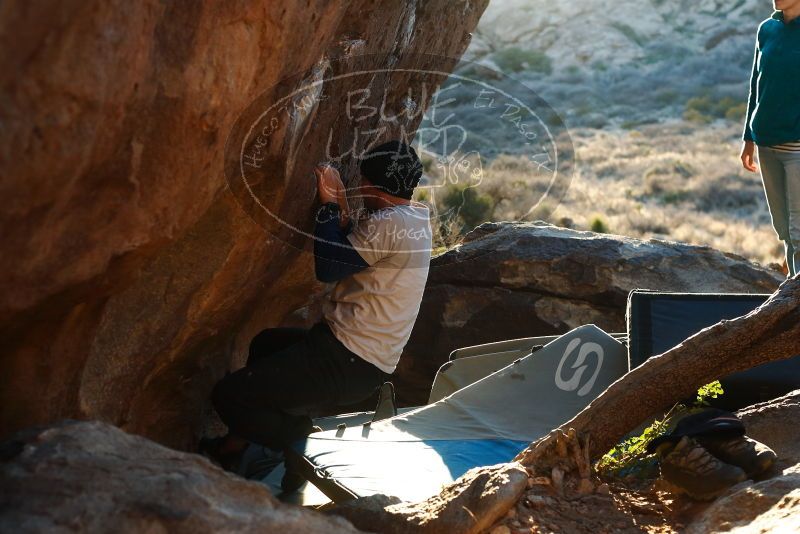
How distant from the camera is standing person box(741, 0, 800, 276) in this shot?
5512 millimetres

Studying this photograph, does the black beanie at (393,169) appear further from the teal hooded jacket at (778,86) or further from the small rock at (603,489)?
the teal hooded jacket at (778,86)

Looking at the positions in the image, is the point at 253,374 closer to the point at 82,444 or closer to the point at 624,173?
the point at 82,444

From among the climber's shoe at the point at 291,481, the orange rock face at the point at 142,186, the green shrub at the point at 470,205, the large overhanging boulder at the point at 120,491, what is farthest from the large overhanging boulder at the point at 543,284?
the green shrub at the point at 470,205

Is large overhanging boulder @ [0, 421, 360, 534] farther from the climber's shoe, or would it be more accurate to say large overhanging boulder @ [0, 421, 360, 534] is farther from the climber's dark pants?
the climber's shoe

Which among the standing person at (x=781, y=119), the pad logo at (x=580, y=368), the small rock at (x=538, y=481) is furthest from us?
the standing person at (x=781, y=119)

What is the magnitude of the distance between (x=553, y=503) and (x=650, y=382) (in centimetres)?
70

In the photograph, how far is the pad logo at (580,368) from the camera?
5.41m

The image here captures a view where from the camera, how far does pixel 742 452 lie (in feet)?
12.1

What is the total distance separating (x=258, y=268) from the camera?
4820mm

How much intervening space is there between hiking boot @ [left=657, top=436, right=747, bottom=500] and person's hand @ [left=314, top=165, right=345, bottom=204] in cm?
168

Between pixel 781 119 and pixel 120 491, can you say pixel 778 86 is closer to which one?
pixel 781 119

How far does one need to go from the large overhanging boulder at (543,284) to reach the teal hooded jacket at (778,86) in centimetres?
199

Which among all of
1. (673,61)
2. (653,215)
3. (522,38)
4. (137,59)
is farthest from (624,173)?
(137,59)

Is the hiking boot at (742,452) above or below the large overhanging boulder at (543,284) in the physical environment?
below
